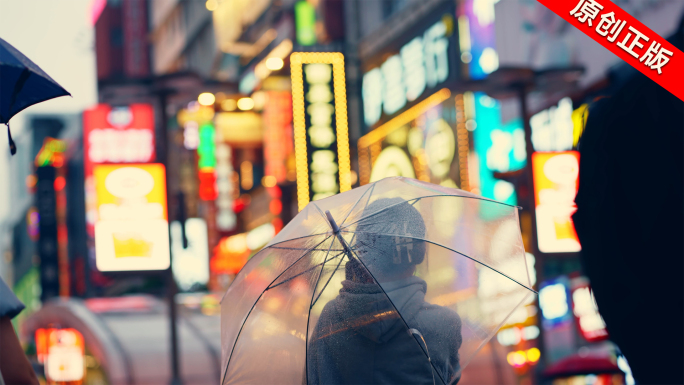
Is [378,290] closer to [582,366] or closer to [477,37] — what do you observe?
[582,366]

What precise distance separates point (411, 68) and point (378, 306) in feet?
58.1

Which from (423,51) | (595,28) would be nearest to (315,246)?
(595,28)

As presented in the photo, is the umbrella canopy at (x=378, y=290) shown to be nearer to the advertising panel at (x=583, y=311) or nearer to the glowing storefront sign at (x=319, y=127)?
the glowing storefront sign at (x=319, y=127)

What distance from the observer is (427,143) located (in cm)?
2077

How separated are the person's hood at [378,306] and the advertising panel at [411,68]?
47.6 ft

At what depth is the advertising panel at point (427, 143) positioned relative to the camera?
1953 centimetres

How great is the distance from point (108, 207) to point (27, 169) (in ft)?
214

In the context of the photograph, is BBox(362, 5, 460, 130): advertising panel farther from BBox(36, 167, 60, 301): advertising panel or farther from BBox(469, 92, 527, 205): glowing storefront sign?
BBox(36, 167, 60, 301): advertising panel

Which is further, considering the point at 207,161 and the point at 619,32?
the point at 207,161

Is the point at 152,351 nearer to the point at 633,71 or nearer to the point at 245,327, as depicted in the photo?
the point at 245,327

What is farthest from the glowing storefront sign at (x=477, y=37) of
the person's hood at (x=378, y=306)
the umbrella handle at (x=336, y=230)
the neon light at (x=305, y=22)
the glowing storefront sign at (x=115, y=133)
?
the person's hood at (x=378, y=306)

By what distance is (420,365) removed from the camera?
3635 mm

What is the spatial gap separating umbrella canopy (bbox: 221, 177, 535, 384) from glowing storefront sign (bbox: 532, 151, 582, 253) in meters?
9.95

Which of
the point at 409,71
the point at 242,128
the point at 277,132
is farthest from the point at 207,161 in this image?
the point at 409,71
